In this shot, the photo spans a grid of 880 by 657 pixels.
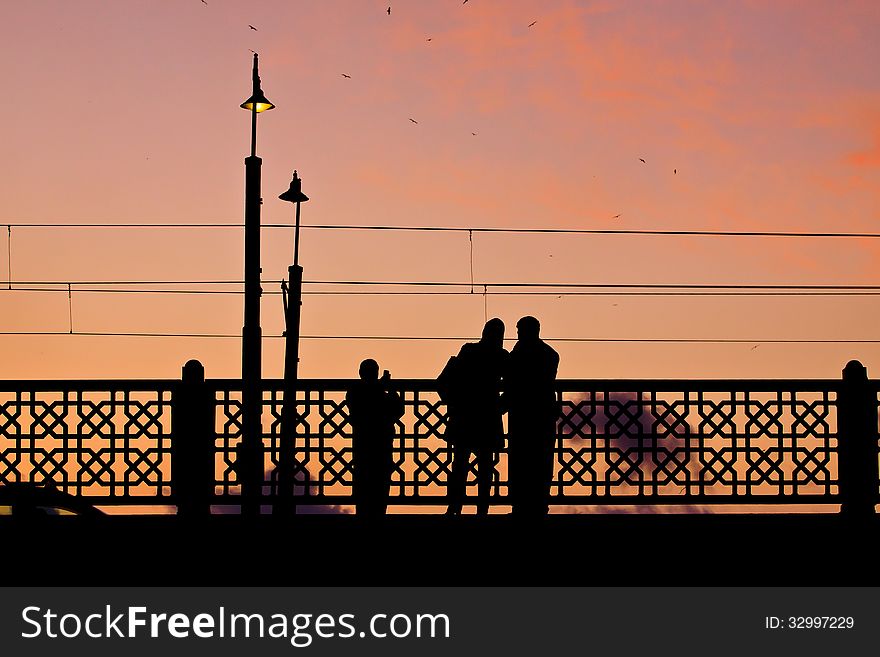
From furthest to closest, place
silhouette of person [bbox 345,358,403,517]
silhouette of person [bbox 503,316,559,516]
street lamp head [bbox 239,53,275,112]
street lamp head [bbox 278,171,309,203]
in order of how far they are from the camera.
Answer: street lamp head [bbox 278,171,309,203], street lamp head [bbox 239,53,275,112], silhouette of person [bbox 345,358,403,517], silhouette of person [bbox 503,316,559,516]

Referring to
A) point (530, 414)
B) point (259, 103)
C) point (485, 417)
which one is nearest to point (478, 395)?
point (485, 417)

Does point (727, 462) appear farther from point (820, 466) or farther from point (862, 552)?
point (862, 552)

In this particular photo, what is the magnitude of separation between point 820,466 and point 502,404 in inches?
127

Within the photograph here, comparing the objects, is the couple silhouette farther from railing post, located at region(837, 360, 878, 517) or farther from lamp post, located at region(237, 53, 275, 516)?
railing post, located at region(837, 360, 878, 517)

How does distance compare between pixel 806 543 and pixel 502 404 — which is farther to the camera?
pixel 502 404

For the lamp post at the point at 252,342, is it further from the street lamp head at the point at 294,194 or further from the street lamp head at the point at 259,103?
the street lamp head at the point at 294,194

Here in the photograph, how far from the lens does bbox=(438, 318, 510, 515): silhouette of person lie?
9156mm

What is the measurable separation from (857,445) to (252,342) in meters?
6.55

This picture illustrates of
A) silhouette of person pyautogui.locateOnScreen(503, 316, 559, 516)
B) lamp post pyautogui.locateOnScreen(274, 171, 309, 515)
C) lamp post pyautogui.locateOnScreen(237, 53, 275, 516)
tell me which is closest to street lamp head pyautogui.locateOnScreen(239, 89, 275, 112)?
lamp post pyautogui.locateOnScreen(237, 53, 275, 516)

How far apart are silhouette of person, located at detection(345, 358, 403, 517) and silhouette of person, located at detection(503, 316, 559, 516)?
1149 mm

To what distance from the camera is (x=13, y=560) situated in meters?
7.14

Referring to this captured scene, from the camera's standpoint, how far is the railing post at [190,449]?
10.7 m

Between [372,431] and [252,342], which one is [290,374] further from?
[372,431]

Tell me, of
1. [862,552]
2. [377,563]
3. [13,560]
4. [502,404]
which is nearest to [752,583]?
[862,552]
